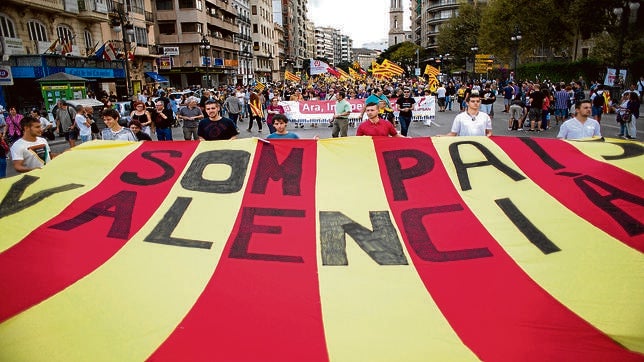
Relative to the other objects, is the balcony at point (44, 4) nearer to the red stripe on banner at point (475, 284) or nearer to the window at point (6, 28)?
the window at point (6, 28)

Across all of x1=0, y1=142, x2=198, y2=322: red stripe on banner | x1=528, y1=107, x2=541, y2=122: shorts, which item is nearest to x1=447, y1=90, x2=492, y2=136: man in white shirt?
x1=0, y1=142, x2=198, y2=322: red stripe on banner

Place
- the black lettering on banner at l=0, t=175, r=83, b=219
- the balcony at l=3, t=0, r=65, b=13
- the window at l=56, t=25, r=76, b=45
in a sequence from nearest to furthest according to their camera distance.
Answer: the black lettering on banner at l=0, t=175, r=83, b=219 < the balcony at l=3, t=0, r=65, b=13 < the window at l=56, t=25, r=76, b=45

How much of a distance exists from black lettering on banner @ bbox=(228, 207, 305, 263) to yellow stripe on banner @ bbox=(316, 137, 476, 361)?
0.29 m

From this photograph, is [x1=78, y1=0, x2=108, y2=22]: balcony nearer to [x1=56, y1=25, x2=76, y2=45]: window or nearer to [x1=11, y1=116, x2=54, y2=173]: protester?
[x1=56, y1=25, x2=76, y2=45]: window

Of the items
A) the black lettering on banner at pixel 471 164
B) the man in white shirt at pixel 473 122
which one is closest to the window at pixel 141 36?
the man in white shirt at pixel 473 122

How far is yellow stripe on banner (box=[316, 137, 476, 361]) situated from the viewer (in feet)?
8.39

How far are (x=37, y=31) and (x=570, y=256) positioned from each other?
33.0m

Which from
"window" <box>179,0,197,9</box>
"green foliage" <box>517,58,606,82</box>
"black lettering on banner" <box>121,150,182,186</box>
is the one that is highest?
"window" <box>179,0,197,9</box>

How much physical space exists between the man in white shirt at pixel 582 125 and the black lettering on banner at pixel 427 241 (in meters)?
2.88

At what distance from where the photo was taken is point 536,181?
425 cm

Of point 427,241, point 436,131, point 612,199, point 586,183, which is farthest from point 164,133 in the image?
point 436,131

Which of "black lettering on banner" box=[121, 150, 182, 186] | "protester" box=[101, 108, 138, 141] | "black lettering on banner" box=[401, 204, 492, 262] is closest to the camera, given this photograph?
"black lettering on banner" box=[401, 204, 492, 262]

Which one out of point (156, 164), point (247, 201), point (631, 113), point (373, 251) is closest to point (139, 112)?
point (156, 164)

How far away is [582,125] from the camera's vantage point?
5.73 meters
